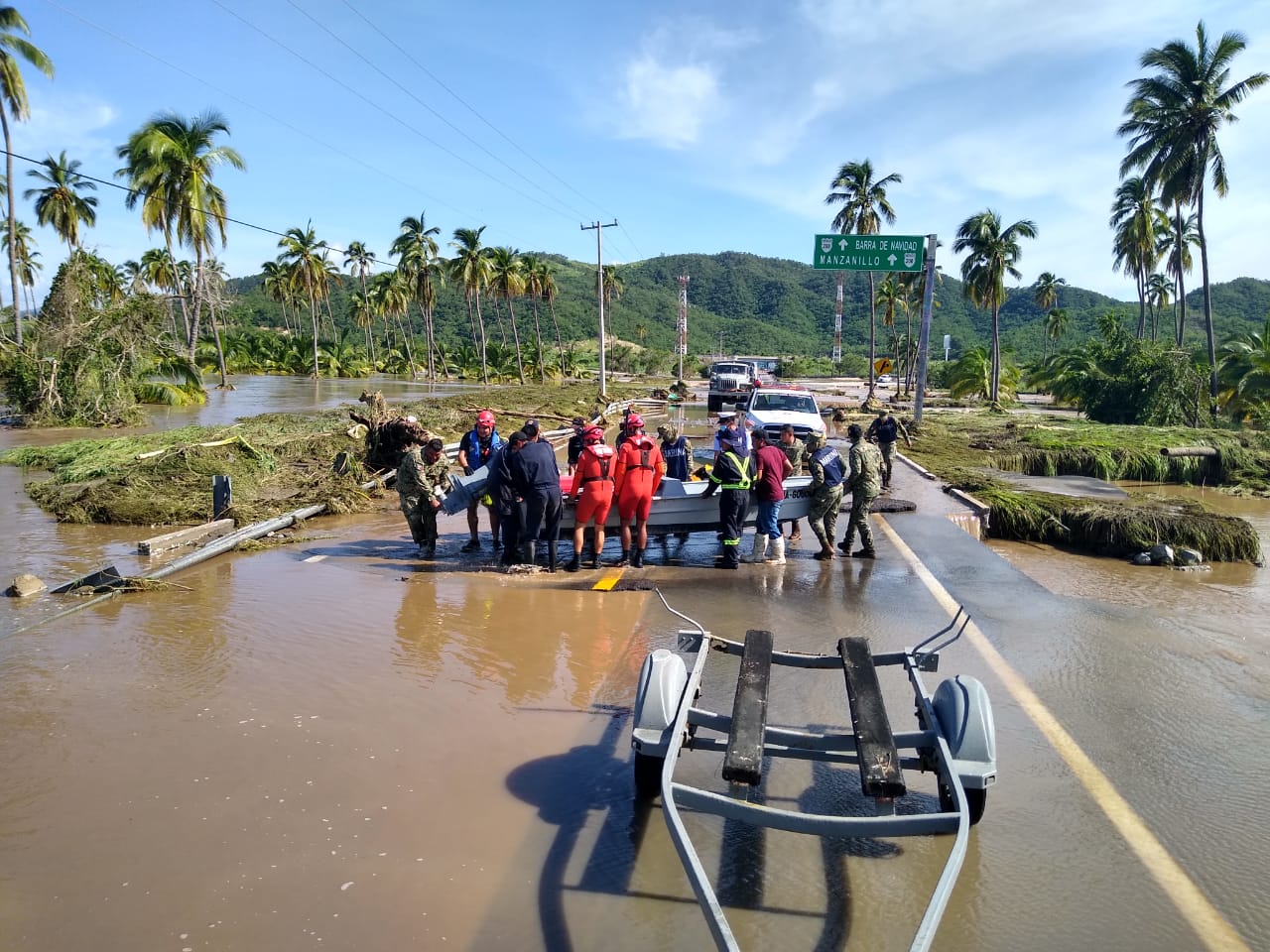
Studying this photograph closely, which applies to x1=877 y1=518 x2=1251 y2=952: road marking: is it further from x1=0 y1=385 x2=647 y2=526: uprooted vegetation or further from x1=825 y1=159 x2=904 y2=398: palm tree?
x1=825 y1=159 x2=904 y2=398: palm tree

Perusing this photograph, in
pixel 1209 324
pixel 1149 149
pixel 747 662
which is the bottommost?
pixel 747 662

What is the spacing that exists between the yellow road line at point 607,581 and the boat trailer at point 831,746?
12.6ft

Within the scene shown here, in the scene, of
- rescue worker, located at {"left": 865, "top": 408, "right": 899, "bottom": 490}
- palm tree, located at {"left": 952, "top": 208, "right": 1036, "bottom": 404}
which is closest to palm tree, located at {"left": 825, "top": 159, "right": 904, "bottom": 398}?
palm tree, located at {"left": 952, "top": 208, "right": 1036, "bottom": 404}

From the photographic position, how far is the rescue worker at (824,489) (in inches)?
391

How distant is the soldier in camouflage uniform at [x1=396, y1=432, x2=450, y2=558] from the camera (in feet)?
31.8

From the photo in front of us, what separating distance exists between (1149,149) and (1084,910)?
37.2m

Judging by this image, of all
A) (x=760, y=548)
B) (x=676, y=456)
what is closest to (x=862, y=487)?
(x=760, y=548)

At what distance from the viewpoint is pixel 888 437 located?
1488 centimetres

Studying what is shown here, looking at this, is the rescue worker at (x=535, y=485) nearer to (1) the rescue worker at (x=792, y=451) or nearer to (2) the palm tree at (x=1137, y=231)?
(1) the rescue worker at (x=792, y=451)

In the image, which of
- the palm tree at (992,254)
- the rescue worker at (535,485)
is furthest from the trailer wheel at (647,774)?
the palm tree at (992,254)

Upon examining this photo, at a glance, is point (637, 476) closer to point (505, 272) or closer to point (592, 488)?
point (592, 488)

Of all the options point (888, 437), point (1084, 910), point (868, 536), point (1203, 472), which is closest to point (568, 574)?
point (868, 536)

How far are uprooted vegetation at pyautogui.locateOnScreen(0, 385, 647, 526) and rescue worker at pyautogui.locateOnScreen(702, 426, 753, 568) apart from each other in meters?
2.69

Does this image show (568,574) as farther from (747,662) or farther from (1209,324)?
(1209,324)
